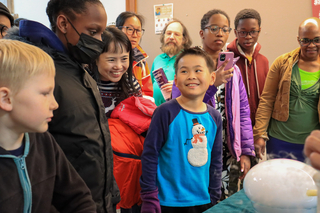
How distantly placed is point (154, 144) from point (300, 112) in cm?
133

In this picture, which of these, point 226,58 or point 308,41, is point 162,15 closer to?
point 308,41

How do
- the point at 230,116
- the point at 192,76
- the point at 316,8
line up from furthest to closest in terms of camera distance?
the point at 316,8, the point at 230,116, the point at 192,76

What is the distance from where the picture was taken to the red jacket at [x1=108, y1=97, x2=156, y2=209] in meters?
1.61

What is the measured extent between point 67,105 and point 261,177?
0.75m

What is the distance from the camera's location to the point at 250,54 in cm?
242

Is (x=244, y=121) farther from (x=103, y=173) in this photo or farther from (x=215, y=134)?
(x=103, y=173)

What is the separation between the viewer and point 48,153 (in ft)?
2.95

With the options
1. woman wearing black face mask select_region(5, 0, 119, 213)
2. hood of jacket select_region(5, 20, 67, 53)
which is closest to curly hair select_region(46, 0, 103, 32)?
woman wearing black face mask select_region(5, 0, 119, 213)

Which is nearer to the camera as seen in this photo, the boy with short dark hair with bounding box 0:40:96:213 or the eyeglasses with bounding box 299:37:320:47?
the boy with short dark hair with bounding box 0:40:96:213

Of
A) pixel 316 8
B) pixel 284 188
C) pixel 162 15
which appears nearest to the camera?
pixel 284 188

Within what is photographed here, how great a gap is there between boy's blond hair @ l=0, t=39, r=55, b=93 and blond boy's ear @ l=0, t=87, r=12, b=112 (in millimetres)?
12

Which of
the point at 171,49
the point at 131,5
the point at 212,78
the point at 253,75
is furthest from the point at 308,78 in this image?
the point at 131,5

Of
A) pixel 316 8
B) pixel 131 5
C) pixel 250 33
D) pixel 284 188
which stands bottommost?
pixel 284 188

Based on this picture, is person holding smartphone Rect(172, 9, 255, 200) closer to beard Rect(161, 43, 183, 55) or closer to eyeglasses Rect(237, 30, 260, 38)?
eyeglasses Rect(237, 30, 260, 38)
